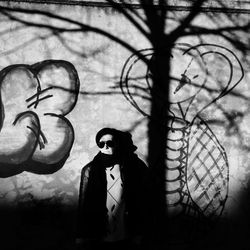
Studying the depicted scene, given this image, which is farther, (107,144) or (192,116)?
(192,116)

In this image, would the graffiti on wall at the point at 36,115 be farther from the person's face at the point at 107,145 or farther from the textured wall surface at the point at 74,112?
the person's face at the point at 107,145

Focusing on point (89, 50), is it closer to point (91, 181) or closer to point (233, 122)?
point (91, 181)

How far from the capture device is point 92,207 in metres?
4.34

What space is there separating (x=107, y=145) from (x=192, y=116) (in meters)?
1.18

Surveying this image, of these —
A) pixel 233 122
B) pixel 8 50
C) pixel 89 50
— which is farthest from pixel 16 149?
pixel 233 122

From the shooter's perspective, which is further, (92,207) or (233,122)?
(233,122)

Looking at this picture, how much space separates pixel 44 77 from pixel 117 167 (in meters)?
1.46

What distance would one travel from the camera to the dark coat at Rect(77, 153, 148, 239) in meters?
4.27

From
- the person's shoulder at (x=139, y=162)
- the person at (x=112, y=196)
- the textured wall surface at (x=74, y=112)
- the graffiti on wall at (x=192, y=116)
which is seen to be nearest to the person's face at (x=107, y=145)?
the person at (x=112, y=196)

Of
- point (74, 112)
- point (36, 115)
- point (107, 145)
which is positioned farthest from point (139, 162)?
point (36, 115)

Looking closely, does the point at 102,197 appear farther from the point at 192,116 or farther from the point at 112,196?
the point at 192,116

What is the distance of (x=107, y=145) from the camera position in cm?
454

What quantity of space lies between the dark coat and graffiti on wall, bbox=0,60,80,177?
1.40ft

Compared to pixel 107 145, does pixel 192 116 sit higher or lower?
higher
